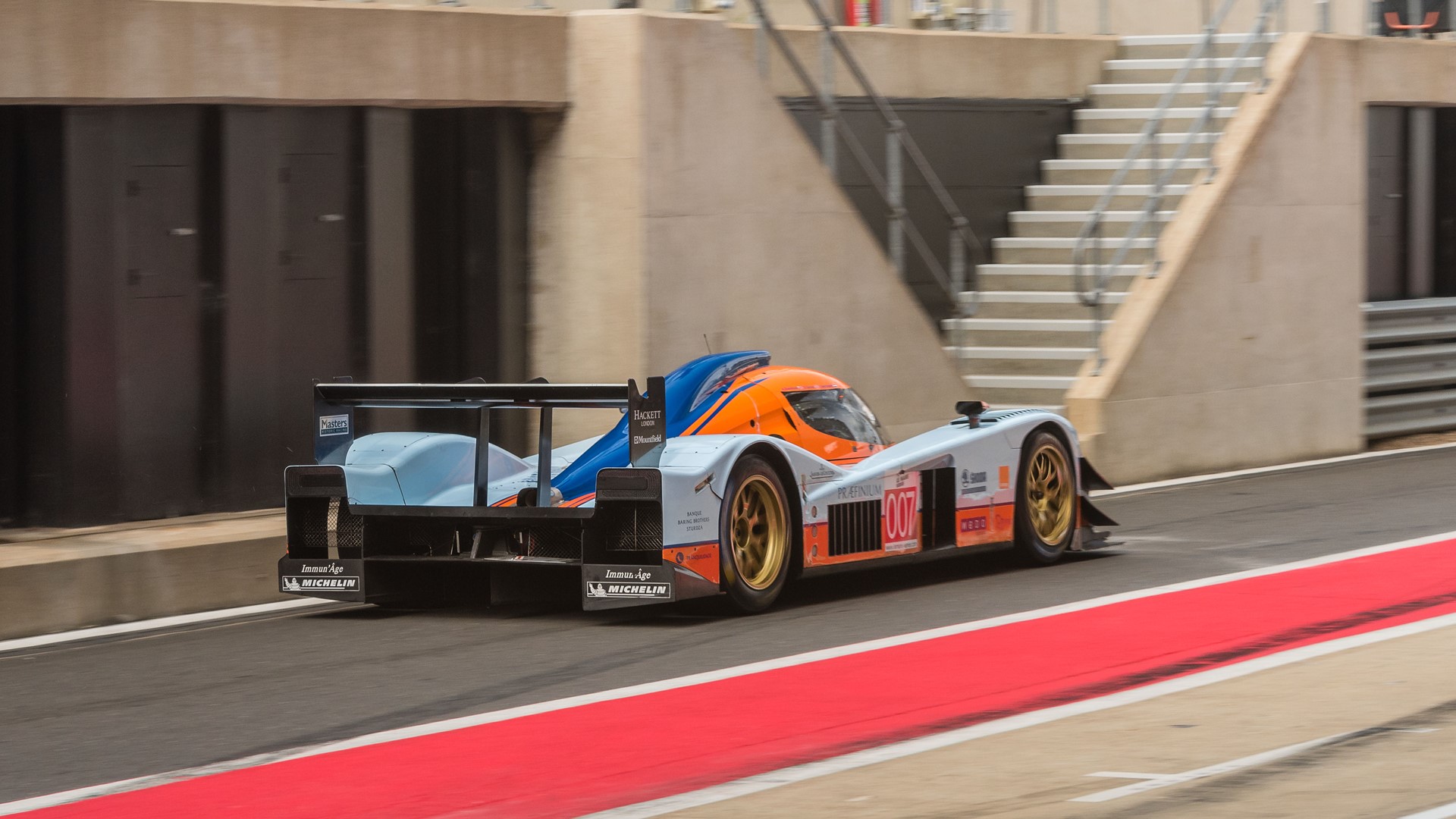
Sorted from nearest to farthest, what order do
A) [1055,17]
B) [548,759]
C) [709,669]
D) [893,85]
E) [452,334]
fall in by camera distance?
1. [548,759]
2. [709,669]
3. [452,334]
4. [893,85]
5. [1055,17]

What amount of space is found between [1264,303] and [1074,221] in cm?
199

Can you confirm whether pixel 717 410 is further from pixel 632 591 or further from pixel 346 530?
pixel 346 530

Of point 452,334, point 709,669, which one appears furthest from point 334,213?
point 709,669

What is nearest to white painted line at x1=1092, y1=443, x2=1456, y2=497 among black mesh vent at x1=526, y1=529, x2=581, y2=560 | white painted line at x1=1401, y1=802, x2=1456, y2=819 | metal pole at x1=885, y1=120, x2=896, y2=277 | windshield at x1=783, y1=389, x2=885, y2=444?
metal pole at x1=885, y1=120, x2=896, y2=277

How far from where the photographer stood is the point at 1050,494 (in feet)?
39.9

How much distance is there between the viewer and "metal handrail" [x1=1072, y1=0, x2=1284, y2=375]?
18.0m

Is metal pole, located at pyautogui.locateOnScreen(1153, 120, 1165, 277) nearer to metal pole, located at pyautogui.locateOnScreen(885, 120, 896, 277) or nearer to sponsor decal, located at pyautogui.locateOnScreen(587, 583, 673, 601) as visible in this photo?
metal pole, located at pyautogui.locateOnScreen(885, 120, 896, 277)

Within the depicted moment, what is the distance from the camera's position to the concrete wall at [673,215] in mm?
14617

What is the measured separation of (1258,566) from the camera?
1176 centimetres

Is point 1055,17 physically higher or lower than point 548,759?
higher

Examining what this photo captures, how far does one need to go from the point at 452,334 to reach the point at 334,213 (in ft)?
4.62

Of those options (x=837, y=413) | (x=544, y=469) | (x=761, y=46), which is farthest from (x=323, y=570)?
(x=761, y=46)

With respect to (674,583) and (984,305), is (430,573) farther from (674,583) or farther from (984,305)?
(984,305)

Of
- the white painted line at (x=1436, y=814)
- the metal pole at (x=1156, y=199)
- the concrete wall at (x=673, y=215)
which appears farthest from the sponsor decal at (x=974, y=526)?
the metal pole at (x=1156, y=199)
